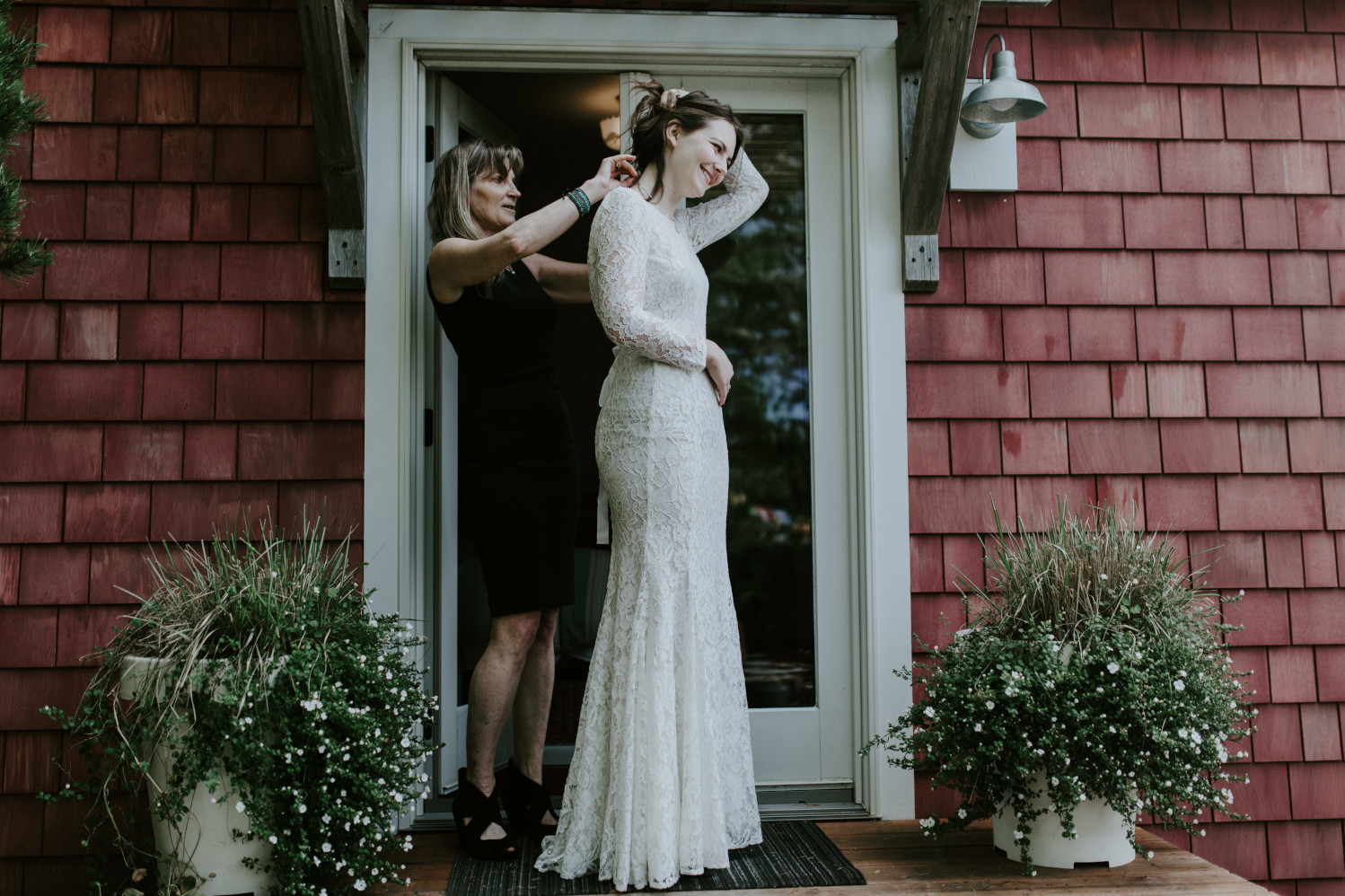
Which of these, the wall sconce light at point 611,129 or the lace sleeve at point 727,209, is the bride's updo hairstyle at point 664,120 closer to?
the lace sleeve at point 727,209

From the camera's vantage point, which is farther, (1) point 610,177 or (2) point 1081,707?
(1) point 610,177

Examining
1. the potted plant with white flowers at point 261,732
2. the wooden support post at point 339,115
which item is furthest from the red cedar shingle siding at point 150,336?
the potted plant with white flowers at point 261,732

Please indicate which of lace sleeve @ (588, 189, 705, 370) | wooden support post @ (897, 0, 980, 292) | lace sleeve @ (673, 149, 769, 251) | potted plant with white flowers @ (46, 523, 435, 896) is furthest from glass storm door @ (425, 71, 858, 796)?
lace sleeve @ (588, 189, 705, 370)

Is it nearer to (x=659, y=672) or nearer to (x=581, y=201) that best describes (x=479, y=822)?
(x=659, y=672)

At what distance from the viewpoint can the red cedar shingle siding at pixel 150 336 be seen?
2.55 m

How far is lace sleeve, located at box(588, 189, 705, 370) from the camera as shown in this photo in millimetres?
2072

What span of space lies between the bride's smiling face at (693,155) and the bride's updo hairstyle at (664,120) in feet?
0.04

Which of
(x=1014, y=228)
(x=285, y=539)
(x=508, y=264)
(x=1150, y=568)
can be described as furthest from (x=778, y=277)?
(x=285, y=539)

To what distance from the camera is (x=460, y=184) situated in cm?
245

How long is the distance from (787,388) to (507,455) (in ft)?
3.03

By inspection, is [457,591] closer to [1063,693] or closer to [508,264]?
[508,264]

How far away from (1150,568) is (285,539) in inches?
84.5

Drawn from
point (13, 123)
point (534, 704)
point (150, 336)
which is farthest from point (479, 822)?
point (13, 123)

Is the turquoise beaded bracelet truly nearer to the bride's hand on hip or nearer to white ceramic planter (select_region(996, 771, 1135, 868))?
the bride's hand on hip
